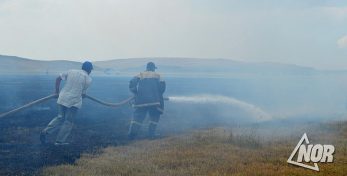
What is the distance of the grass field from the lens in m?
7.73

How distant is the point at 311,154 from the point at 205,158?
2330 millimetres

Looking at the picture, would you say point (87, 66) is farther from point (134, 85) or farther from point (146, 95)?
point (146, 95)

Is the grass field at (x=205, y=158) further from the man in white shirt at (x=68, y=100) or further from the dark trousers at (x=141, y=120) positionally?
the man in white shirt at (x=68, y=100)

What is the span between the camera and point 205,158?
8727 mm

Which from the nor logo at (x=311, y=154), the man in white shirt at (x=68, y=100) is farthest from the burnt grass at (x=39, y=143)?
the nor logo at (x=311, y=154)

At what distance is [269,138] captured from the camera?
→ 36.3 feet

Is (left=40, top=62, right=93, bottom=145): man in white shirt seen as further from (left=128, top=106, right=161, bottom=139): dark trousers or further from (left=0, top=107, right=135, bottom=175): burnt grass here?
(left=128, top=106, right=161, bottom=139): dark trousers

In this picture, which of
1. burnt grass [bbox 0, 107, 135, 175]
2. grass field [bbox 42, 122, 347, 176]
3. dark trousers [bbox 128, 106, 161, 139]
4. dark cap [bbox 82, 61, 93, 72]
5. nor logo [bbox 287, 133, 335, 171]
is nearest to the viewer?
grass field [bbox 42, 122, 347, 176]

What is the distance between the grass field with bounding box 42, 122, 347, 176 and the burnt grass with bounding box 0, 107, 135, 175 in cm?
45

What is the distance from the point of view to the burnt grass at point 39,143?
8219 mm

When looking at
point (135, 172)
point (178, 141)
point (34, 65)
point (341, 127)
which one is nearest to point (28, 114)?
point (178, 141)

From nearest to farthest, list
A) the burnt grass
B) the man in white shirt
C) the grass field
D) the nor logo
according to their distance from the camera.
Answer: the grass field < the burnt grass < the nor logo < the man in white shirt

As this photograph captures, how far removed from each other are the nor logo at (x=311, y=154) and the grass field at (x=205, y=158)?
0.13 m

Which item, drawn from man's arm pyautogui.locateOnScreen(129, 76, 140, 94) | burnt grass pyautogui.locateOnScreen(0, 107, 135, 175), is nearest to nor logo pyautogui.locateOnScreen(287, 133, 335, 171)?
burnt grass pyautogui.locateOnScreen(0, 107, 135, 175)
